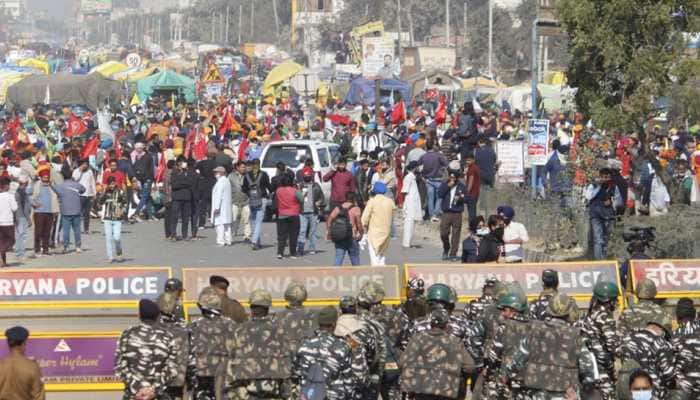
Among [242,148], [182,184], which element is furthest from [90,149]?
[182,184]

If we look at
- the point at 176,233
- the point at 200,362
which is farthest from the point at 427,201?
the point at 200,362

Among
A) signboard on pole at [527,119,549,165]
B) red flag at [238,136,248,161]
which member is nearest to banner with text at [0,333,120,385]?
signboard on pole at [527,119,549,165]

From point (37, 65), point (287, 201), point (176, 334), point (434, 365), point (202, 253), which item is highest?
point (37, 65)

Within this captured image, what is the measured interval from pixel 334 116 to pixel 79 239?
1684cm

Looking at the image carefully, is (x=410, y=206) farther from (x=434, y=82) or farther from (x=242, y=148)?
(x=434, y=82)

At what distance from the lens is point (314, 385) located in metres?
11.6

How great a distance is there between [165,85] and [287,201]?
1483 inches

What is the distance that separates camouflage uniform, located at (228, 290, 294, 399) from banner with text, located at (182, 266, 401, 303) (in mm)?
2613

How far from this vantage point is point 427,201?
2955cm

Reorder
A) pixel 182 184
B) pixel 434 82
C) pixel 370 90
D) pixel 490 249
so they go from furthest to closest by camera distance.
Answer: pixel 434 82 < pixel 370 90 < pixel 182 184 < pixel 490 249

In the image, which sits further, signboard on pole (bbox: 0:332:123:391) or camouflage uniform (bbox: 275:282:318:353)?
signboard on pole (bbox: 0:332:123:391)

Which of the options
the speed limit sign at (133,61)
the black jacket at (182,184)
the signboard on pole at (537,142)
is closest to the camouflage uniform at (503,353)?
the black jacket at (182,184)

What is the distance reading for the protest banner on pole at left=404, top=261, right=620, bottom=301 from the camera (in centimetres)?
1488

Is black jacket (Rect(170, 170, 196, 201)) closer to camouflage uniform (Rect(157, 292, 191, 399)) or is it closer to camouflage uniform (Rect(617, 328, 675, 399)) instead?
camouflage uniform (Rect(157, 292, 191, 399))
